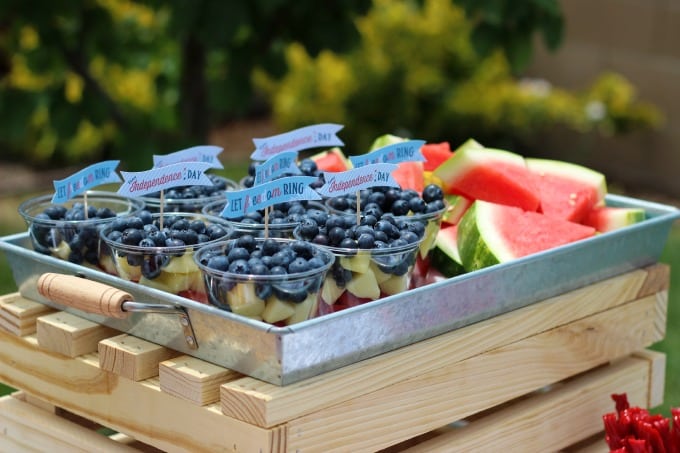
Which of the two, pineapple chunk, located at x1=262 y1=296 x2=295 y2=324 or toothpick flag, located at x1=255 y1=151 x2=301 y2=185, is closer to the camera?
pineapple chunk, located at x1=262 y1=296 x2=295 y2=324

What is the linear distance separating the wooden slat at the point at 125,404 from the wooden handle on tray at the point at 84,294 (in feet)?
0.43

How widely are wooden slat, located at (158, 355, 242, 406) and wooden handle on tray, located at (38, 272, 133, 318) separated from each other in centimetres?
13

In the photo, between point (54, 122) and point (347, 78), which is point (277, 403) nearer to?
point (54, 122)

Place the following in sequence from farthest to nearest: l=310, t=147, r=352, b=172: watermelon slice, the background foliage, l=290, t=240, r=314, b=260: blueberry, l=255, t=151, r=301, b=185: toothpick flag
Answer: the background foliage → l=310, t=147, r=352, b=172: watermelon slice → l=255, t=151, r=301, b=185: toothpick flag → l=290, t=240, r=314, b=260: blueberry

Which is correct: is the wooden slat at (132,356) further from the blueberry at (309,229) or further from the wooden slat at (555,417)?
the wooden slat at (555,417)

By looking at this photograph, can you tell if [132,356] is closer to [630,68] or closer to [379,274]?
[379,274]

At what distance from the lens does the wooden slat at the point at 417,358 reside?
5.69 feet

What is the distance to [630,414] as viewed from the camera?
6.81 feet

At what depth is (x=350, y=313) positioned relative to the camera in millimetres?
1791

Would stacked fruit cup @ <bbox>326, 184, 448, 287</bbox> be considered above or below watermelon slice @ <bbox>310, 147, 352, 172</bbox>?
below

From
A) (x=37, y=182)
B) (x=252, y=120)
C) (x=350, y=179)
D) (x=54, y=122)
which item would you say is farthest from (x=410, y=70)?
(x=350, y=179)

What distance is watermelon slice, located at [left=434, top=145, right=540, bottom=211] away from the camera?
2377 mm

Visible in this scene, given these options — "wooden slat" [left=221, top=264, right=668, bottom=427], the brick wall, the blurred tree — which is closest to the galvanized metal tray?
"wooden slat" [left=221, top=264, right=668, bottom=427]

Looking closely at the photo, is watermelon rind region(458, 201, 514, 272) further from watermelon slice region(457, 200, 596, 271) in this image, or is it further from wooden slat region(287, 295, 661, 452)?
wooden slat region(287, 295, 661, 452)
